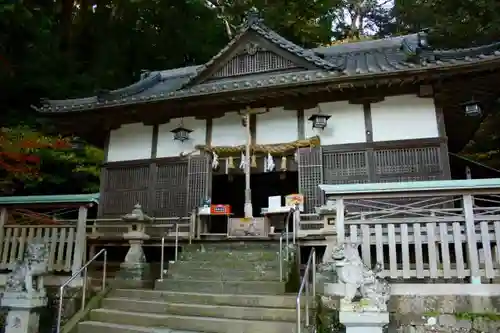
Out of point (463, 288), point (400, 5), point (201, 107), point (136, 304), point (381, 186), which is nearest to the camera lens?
point (463, 288)

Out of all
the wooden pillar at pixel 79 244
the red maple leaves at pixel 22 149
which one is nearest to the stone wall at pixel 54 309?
the wooden pillar at pixel 79 244

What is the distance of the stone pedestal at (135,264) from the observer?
8164mm

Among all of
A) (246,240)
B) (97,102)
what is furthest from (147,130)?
(246,240)

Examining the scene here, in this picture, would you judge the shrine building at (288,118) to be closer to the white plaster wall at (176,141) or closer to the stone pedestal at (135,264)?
the white plaster wall at (176,141)

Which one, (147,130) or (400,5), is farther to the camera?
(400,5)

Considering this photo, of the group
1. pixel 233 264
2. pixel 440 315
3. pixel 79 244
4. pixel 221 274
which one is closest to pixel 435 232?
pixel 440 315

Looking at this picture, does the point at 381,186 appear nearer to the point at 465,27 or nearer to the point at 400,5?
the point at 465,27

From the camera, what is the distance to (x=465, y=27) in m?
16.4

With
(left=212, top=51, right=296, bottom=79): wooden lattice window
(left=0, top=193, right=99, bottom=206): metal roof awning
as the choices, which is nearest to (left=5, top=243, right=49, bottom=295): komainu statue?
Answer: (left=0, top=193, right=99, bottom=206): metal roof awning

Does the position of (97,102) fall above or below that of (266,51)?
below

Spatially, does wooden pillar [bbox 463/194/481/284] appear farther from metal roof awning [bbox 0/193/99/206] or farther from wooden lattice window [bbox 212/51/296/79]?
metal roof awning [bbox 0/193/99/206]

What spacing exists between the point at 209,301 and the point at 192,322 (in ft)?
2.08

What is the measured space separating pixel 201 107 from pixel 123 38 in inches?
470

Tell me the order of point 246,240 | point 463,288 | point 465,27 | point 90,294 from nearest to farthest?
1. point 463,288
2. point 90,294
3. point 246,240
4. point 465,27
